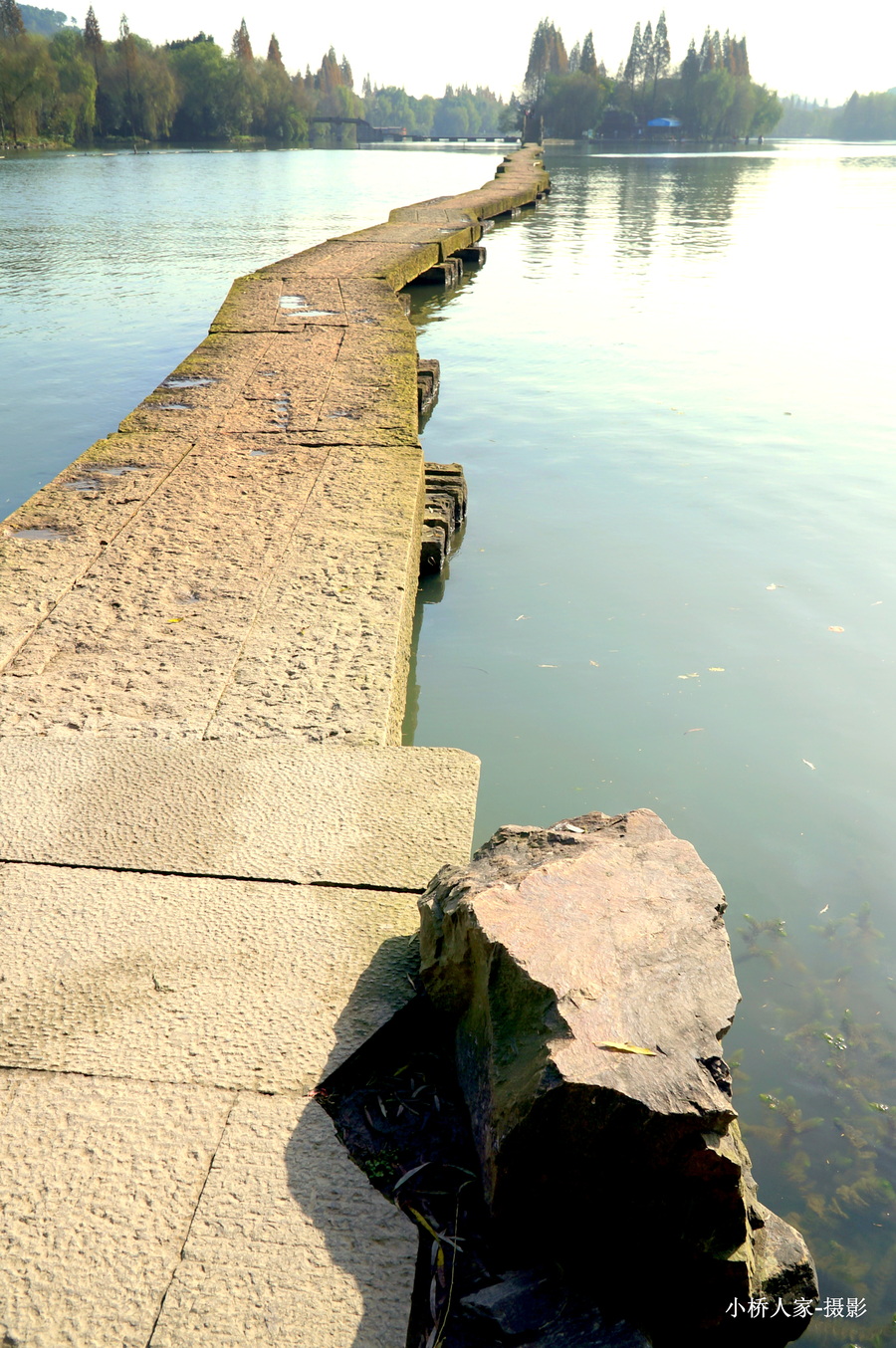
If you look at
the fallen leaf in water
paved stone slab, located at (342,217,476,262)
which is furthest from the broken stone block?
paved stone slab, located at (342,217,476,262)

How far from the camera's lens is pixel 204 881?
7.45 feet

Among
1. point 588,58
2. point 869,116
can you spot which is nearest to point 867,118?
point 869,116

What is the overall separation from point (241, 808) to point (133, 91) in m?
87.1

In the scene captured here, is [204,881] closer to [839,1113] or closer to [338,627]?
[338,627]

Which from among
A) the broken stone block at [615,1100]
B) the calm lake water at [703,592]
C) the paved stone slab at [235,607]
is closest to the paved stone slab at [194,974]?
the broken stone block at [615,1100]

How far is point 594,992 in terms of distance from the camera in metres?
1.59

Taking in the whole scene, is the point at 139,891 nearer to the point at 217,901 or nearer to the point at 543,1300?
the point at 217,901

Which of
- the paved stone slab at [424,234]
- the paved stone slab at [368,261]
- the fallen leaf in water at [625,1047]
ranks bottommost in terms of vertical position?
the fallen leaf in water at [625,1047]

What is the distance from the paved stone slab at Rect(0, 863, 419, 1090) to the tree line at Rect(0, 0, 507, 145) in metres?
67.4

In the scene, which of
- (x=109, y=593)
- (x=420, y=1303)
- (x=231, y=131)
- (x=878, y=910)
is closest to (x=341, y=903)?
(x=420, y=1303)

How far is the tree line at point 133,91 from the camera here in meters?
57.7

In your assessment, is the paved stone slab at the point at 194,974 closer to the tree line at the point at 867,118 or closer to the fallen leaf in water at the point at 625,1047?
the fallen leaf in water at the point at 625,1047

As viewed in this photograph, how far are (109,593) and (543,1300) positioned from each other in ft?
9.71

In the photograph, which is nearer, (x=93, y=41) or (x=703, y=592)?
(x=703, y=592)
